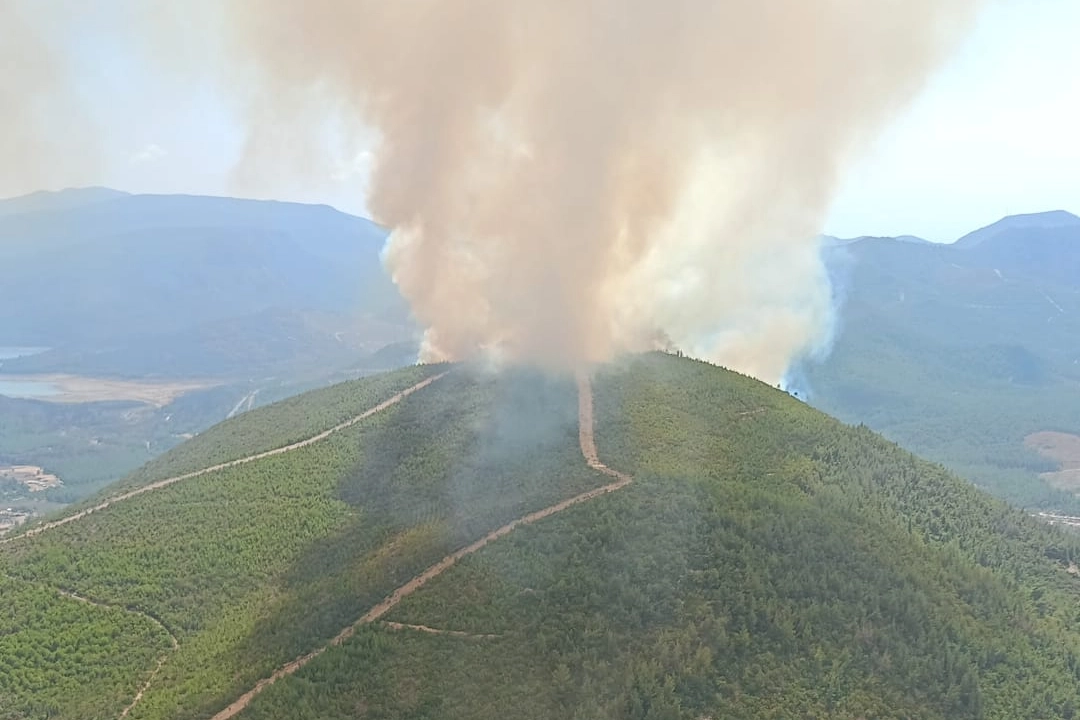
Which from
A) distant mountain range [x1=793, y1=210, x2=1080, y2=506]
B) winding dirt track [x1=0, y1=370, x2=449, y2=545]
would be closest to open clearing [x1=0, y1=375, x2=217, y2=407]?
distant mountain range [x1=793, y1=210, x2=1080, y2=506]

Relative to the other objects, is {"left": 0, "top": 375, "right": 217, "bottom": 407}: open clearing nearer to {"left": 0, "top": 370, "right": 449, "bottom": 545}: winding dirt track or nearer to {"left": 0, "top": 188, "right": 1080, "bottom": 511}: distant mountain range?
{"left": 0, "top": 188, "right": 1080, "bottom": 511}: distant mountain range

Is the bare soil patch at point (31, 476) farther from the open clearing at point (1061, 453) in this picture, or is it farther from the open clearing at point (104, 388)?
the open clearing at point (1061, 453)

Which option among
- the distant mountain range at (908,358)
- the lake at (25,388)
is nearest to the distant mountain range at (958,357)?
the distant mountain range at (908,358)

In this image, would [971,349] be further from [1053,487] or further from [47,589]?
[47,589]

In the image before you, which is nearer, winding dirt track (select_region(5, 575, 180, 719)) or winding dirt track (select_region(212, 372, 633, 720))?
winding dirt track (select_region(212, 372, 633, 720))

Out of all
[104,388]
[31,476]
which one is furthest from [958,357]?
[104,388]

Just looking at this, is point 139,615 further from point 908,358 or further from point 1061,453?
point 908,358
